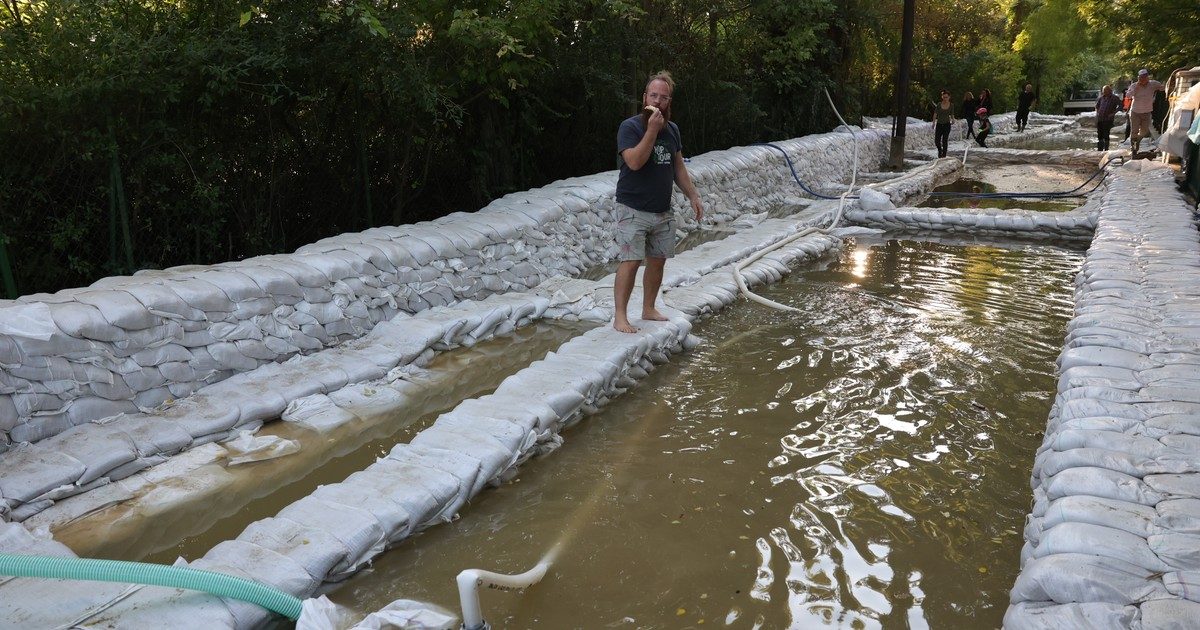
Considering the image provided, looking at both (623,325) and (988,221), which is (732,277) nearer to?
(623,325)

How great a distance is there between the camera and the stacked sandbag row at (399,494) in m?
2.07

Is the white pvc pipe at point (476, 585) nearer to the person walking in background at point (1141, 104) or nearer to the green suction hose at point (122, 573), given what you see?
the green suction hose at point (122, 573)

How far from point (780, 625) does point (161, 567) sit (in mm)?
1624

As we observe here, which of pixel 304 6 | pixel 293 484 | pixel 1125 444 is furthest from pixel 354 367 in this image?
pixel 1125 444

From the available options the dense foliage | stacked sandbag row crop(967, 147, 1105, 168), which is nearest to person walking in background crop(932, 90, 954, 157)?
stacked sandbag row crop(967, 147, 1105, 168)

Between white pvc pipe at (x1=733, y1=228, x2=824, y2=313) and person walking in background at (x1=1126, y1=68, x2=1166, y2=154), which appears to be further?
person walking in background at (x1=1126, y1=68, x2=1166, y2=154)

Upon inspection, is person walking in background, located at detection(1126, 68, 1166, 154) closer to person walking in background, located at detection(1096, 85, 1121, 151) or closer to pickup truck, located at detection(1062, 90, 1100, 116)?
person walking in background, located at detection(1096, 85, 1121, 151)

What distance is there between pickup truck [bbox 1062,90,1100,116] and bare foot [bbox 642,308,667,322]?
33388 mm

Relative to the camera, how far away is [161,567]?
6.56 feet

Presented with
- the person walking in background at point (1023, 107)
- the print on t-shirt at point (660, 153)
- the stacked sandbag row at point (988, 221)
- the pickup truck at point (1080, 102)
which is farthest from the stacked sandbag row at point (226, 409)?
the pickup truck at point (1080, 102)

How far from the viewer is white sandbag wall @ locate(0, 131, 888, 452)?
10.8ft

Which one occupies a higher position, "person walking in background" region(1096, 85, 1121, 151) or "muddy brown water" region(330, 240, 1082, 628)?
"person walking in background" region(1096, 85, 1121, 151)

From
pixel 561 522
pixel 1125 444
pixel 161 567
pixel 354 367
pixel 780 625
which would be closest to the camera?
pixel 161 567

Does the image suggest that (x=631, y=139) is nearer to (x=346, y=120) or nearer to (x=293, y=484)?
(x=293, y=484)
